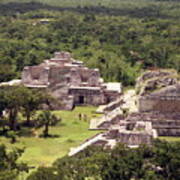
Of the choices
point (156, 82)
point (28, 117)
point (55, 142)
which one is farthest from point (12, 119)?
point (156, 82)

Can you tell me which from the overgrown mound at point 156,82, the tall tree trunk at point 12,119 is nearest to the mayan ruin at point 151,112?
the overgrown mound at point 156,82

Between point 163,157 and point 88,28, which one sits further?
point 88,28

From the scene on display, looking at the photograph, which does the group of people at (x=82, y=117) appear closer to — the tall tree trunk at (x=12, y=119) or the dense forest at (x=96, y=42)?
the tall tree trunk at (x=12, y=119)

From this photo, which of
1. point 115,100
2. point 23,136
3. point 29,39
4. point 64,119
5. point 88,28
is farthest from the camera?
point 88,28

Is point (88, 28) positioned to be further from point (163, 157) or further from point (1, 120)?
point (163, 157)

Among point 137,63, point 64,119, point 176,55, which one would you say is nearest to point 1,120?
point 64,119

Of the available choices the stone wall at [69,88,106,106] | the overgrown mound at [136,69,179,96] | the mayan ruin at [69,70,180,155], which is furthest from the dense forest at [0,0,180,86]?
the mayan ruin at [69,70,180,155]

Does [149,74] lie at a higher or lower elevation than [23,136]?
higher

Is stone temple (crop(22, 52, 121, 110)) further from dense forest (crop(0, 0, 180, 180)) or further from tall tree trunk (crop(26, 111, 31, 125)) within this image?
tall tree trunk (crop(26, 111, 31, 125))
